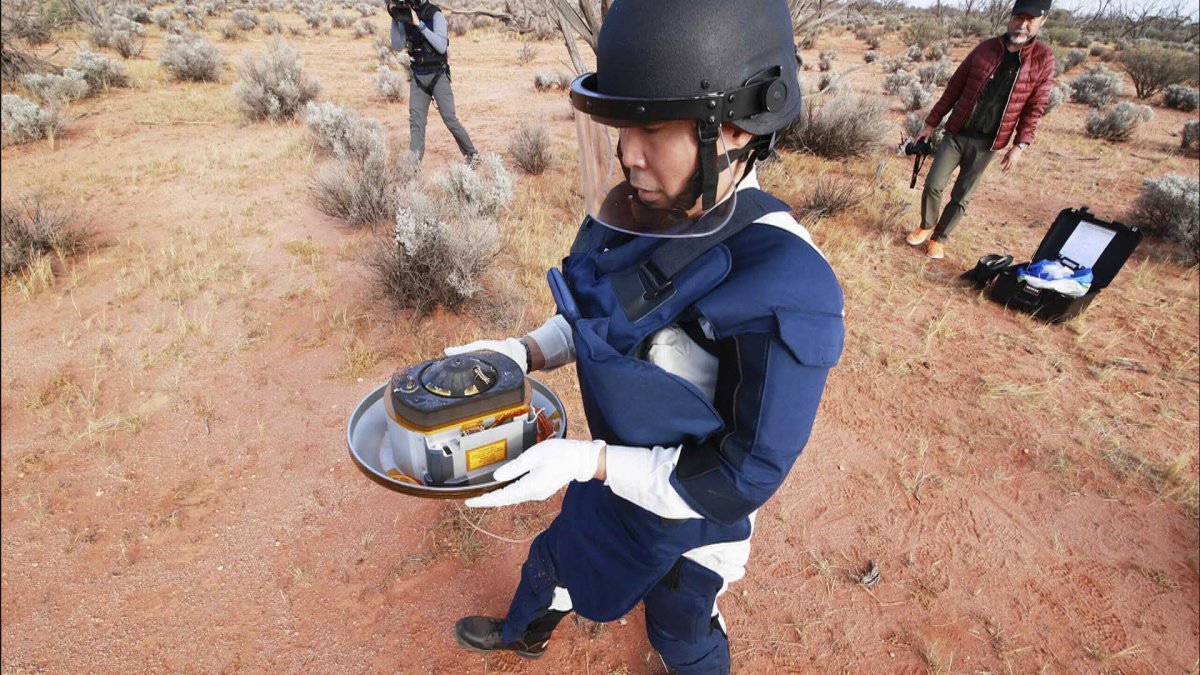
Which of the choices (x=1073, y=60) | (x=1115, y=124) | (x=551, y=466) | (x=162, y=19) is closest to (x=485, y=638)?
(x=551, y=466)

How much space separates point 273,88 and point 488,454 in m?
11.1

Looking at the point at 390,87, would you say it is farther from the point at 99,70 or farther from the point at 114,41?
the point at 114,41

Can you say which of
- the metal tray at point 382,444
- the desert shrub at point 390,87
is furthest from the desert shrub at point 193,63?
the metal tray at point 382,444

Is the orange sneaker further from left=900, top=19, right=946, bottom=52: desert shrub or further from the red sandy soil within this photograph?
left=900, top=19, right=946, bottom=52: desert shrub

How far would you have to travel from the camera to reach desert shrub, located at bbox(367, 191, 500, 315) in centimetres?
459

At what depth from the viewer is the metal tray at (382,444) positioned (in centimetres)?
143

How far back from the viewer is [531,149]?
8008 millimetres

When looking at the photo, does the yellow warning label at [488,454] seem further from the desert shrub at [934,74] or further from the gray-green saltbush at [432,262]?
the desert shrub at [934,74]

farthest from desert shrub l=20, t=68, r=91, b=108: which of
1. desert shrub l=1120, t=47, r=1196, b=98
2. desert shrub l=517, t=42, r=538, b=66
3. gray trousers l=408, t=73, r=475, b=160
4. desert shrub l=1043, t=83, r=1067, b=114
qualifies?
desert shrub l=1120, t=47, r=1196, b=98

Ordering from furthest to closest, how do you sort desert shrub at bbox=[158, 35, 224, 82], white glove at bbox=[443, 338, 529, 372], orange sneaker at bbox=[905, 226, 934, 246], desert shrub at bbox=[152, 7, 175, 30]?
desert shrub at bbox=[152, 7, 175, 30] < desert shrub at bbox=[158, 35, 224, 82] < orange sneaker at bbox=[905, 226, 934, 246] < white glove at bbox=[443, 338, 529, 372]

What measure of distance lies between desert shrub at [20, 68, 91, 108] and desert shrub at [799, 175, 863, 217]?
37.0 feet

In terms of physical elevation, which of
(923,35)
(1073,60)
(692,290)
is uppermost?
(692,290)

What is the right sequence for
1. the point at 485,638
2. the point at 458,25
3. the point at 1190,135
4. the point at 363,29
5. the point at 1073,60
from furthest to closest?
the point at 458,25 < the point at 363,29 < the point at 1073,60 < the point at 1190,135 < the point at 485,638

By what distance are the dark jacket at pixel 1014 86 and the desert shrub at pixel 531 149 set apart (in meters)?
4.87
